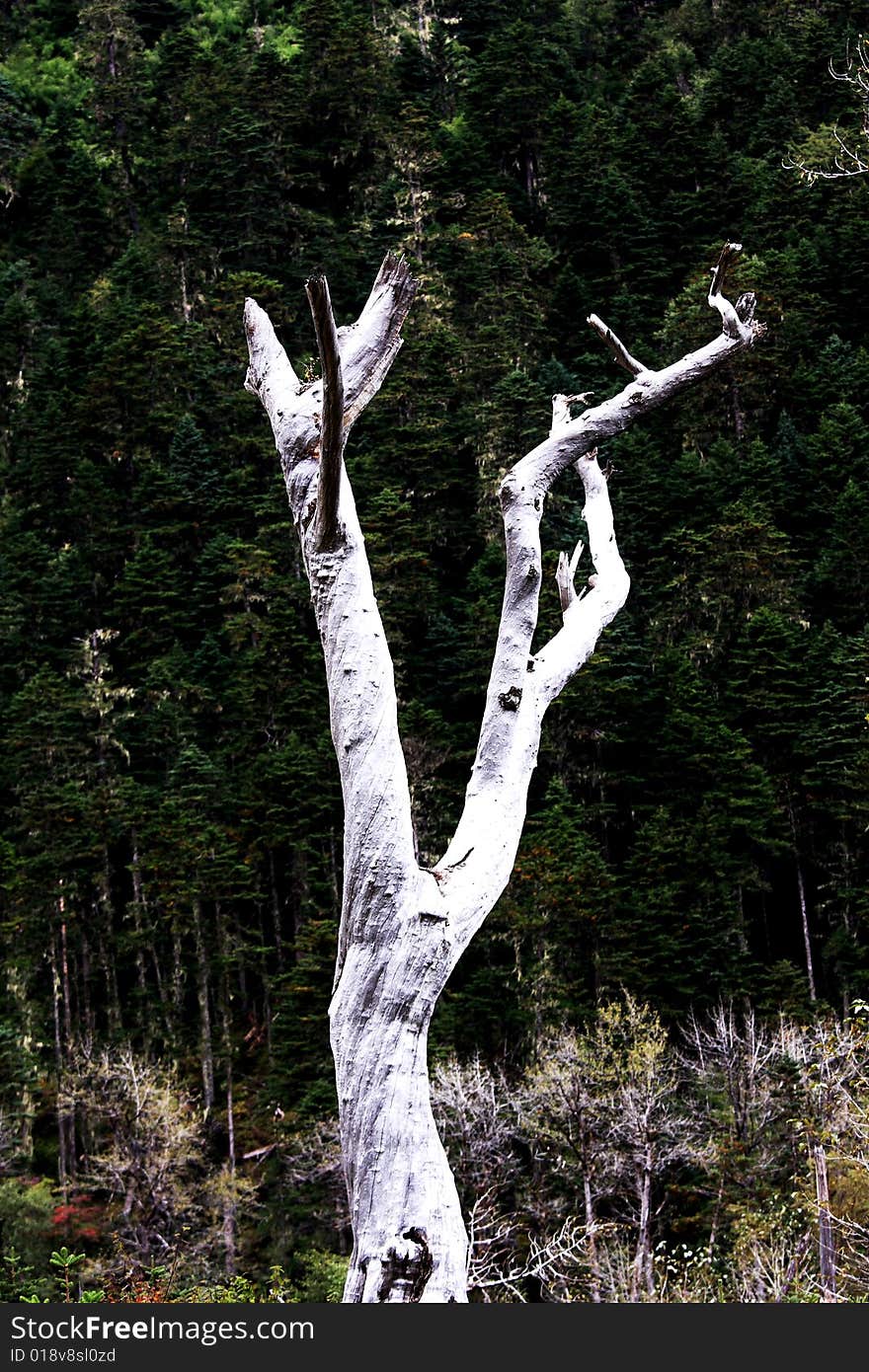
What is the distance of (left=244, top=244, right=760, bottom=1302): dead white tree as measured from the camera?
11.5 feet

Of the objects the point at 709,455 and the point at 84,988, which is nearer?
the point at 84,988

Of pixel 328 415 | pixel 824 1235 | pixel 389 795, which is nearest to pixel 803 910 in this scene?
pixel 824 1235

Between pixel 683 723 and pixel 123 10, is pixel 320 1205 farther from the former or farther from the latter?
pixel 123 10

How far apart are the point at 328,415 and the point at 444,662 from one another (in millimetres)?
28628

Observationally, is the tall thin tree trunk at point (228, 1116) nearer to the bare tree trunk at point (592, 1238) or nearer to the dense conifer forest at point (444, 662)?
the dense conifer forest at point (444, 662)

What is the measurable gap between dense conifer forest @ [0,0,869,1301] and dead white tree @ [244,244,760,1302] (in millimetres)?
8691

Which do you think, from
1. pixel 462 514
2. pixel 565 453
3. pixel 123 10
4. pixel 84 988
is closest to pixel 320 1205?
pixel 84 988

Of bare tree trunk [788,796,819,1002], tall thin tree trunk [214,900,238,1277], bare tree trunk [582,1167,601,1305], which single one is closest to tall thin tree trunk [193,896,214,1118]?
tall thin tree trunk [214,900,238,1277]

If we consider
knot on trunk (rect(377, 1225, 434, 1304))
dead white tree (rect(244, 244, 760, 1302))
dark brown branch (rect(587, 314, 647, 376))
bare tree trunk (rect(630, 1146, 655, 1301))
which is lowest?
bare tree trunk (rect(630, 1146, 655, 1301))

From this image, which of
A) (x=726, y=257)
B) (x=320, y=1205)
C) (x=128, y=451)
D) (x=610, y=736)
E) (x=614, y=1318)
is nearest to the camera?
(x=614, y=1318)

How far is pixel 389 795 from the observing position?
377 centimetres

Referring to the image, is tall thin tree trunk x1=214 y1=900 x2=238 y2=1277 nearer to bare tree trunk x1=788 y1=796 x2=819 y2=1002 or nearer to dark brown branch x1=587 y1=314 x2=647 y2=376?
bare tree trunk x1=788 y1=796 x2=819 y2=1002

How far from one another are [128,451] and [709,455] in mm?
15724

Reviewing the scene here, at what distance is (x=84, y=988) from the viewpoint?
29.8m
